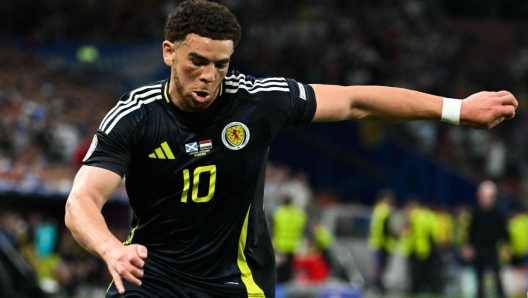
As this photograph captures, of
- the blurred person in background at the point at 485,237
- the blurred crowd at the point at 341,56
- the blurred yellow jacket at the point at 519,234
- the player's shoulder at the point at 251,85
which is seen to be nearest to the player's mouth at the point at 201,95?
the player's shoulder at the point at 251,85

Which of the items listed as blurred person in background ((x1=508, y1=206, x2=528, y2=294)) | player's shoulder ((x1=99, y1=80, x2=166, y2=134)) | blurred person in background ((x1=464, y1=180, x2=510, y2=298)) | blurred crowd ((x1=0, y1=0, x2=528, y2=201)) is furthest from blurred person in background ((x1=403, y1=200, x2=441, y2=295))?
player's shoulder ((x1=99, y1=80, x2=166, y2=134))

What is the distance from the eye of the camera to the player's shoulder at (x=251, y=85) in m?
4.74

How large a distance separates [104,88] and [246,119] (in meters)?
17.9

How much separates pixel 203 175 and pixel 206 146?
0.14 meters

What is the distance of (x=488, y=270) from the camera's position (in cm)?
1548

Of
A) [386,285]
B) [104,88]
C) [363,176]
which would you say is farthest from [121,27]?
[386,285]

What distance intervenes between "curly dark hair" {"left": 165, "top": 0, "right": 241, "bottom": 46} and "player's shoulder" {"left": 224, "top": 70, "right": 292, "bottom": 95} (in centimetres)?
30

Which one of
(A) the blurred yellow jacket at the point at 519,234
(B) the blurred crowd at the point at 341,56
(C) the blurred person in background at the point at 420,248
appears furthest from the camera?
(B) the blurred crowd at the point at 341,56

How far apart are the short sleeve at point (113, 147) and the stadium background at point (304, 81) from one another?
440 inches

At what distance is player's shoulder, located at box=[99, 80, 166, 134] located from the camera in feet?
14.5

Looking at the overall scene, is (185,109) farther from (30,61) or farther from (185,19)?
(30,61)

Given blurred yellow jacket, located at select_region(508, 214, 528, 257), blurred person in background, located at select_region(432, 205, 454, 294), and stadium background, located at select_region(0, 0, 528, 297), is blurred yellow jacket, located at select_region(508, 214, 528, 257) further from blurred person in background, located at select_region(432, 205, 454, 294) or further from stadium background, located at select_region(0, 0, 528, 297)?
stadium background, located at select_region(0, 0, 528, 297)

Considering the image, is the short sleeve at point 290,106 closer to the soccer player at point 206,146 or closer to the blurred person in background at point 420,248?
the soccer player at point 206,146

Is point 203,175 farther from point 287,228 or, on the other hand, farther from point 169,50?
point 287,228
